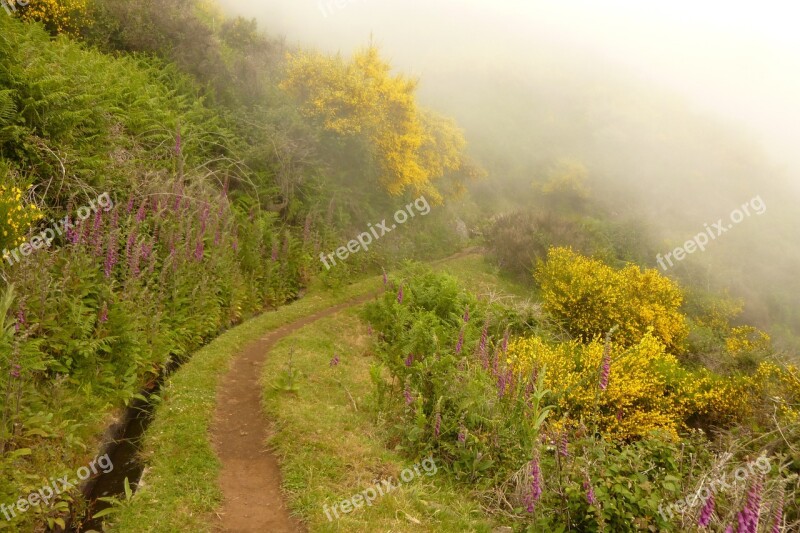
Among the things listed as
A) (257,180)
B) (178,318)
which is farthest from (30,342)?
(257,180)

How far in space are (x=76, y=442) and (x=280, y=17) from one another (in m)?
35.4

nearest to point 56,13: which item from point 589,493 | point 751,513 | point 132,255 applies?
point 132,255

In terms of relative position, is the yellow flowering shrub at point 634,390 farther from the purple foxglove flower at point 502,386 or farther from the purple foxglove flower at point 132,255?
the purple foxglove flower at point 132,255

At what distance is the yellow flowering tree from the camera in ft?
64.6

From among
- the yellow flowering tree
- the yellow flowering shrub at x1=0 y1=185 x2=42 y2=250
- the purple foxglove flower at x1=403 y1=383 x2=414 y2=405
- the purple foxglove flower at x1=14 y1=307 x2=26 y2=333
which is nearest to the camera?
the purple foxglove flower at x1=14 y1=307 x2=26 y2=333

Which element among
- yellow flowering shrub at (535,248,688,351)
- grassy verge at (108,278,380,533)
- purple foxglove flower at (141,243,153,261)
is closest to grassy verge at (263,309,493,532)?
grassy verge at (108,278,380,533)

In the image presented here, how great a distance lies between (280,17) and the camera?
114 feet

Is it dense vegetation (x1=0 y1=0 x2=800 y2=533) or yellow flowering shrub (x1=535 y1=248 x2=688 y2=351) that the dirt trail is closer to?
dense vegetation (x1=0 y1=0 x2=800 y2=533)

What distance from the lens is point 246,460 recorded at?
6.39m

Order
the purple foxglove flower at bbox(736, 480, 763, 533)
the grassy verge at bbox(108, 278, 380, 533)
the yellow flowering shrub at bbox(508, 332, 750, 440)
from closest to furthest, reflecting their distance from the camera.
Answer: the purple foxglove flower at bbox(736, 480, 763, 533)
the grassy verge at bbox(108, 278, 380, 533)
the yellow flowering shrub at bbox(508, 332, 750, 440)

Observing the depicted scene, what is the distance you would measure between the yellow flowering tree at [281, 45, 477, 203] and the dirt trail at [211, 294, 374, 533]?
12862 mm

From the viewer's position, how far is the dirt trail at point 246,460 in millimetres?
5305

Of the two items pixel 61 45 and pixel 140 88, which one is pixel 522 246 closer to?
pixel 140 88

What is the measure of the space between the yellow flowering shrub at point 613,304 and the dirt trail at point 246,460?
401 inches
